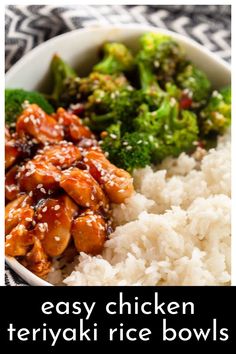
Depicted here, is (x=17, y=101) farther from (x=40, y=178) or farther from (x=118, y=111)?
(x=40, y=178)

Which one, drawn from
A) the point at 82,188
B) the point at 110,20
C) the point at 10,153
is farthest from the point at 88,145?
the point at 110,20

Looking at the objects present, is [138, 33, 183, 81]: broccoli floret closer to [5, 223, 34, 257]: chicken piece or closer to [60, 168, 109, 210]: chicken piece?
[60, 168, 109, 210]: chicken piece

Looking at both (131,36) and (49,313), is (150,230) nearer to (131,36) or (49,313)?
(49,313)

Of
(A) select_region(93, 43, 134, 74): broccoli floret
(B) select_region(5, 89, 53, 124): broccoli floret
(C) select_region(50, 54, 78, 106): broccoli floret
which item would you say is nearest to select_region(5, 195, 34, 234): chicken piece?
(B) select_region(5, 89, 53, 124): broccoli floret

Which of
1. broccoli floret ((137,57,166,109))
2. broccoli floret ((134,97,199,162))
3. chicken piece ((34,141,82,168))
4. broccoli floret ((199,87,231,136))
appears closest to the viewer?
chicken piece ((34,141,82,168))

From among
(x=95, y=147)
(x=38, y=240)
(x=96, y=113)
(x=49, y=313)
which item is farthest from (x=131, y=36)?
(x=49, y=313)
